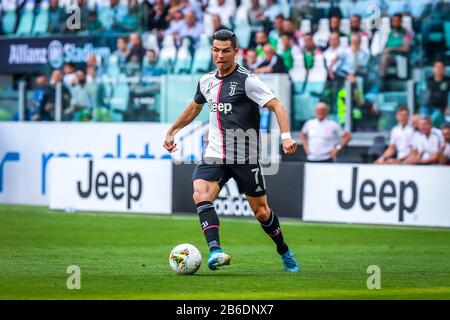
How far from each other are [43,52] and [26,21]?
1258mm

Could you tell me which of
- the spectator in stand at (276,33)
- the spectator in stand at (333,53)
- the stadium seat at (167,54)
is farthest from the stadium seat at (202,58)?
the spectator in stand at (333,53)

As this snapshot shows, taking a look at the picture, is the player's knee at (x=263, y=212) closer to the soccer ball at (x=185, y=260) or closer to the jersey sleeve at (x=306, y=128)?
the soccer ball at (x=185, y=260)

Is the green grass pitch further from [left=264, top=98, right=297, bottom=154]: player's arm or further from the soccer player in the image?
[left=264, top=98, right=297, bottom=154]: player's arm

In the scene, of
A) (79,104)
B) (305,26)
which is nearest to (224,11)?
(305,26)

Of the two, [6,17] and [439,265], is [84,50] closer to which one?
[6,17]

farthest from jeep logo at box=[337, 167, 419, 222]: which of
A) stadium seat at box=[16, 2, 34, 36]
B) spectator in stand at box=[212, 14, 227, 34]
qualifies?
stadium seat at box=[16, 2, 34, 36]

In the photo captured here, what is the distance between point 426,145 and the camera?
787 inches

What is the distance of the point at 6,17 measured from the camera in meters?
28.5

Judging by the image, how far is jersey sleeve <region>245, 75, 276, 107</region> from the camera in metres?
11.6

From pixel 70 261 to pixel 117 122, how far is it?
1035 cm

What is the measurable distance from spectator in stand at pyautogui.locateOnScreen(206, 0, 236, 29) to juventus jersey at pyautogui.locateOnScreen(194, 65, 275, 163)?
13.0 meters

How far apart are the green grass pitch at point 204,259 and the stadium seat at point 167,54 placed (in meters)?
4.77

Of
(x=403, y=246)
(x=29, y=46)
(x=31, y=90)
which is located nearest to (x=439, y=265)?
(x=403, y=246)
